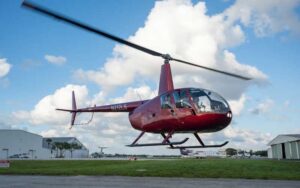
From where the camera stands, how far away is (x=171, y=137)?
16.4m

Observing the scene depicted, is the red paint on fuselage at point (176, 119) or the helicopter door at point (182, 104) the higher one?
the helicopter door at point (182, 104)

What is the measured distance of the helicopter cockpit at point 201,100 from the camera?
15.2m

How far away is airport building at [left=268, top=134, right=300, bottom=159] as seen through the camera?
75.6 meters

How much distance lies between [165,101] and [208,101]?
6.63ft

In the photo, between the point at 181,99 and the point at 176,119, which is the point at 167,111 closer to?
the point at 176,119

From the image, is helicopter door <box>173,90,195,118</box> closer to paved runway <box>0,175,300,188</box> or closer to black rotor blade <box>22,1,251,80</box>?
black rotor blade <box>22,1,251,80</box>

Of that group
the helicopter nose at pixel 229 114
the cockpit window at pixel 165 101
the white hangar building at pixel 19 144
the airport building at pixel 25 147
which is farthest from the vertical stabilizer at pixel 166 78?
the white hangar building at pixel 19 144

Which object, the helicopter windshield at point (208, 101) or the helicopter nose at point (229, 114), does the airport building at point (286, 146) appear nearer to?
the helicopter nose at point (229, 114)

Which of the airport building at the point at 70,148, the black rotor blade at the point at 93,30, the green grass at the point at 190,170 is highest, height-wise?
the black rotor blade at the point at 93,30

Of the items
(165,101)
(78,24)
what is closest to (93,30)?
(78,24)

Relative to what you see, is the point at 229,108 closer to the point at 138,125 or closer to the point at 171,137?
the point at 171,137

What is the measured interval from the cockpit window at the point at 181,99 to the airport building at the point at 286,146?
215 feet

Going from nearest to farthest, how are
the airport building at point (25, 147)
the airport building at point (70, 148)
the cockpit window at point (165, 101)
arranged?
1. the cockpit window at point (165, 101)
2. the airport building at point (25, 147)
3. the airport building at point (70, 148)

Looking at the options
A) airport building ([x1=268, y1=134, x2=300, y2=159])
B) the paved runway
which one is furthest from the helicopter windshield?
airport building ([x1=268, y1=134, x2=300, y2=159])
